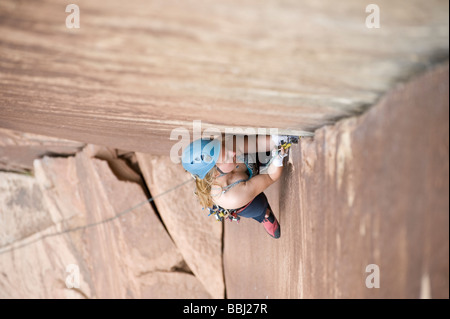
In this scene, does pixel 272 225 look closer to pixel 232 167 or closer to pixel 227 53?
pixel 232 167

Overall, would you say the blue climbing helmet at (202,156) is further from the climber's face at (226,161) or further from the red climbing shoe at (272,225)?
the red climbing shoe at (272,225)

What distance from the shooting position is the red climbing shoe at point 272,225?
264 cm

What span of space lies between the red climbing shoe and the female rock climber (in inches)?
9.5

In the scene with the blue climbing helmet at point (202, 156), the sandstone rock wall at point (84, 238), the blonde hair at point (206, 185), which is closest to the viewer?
the blue climbing helmet at point (202, 156)

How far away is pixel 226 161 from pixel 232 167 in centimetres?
6

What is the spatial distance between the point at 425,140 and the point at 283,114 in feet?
2.21

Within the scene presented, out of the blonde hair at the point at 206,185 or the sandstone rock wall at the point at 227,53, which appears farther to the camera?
the blonde hair at the point at 206,185

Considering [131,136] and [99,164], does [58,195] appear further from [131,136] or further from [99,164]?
[131,136]

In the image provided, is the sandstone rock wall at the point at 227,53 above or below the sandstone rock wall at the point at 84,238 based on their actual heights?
above

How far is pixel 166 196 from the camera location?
421cm

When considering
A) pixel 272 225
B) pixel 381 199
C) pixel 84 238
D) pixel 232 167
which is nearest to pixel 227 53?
pixel 381 199

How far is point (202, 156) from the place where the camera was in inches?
87.1

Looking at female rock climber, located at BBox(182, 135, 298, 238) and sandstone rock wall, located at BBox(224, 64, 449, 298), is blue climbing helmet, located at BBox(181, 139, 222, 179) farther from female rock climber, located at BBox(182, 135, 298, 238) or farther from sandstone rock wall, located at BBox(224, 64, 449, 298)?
sandstone rock wall, located at BBox(224, 64, 449, 298)

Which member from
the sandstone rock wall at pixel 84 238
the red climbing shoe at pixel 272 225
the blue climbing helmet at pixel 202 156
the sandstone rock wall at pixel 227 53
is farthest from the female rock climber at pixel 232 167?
the sandstone rock wall at pixel 84 238
